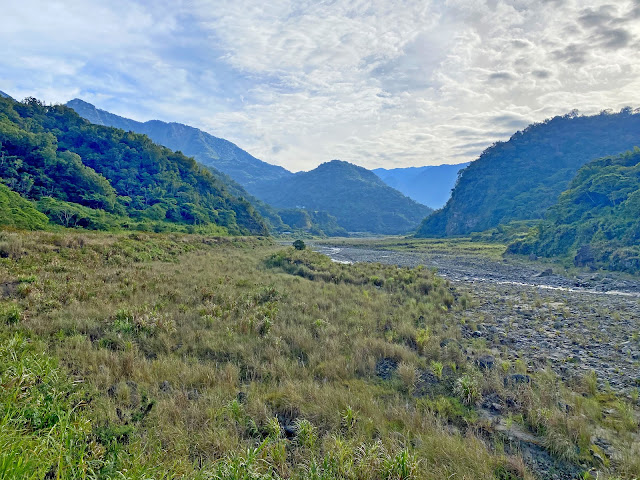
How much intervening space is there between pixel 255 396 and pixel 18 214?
3920cm

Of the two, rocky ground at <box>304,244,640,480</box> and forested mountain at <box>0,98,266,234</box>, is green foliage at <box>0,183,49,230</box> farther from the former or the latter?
rocky ground at <box>304,244,640,480</box>

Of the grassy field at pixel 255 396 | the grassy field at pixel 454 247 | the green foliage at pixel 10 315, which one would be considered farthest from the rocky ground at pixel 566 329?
the grassy field at pixel 454 247

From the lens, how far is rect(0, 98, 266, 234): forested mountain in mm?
44312

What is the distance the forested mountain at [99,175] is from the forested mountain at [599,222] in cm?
5678

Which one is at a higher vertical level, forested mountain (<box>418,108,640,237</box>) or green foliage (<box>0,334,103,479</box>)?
forested mountain (<box>418,108,640,237</box>)

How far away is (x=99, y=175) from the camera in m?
54.2

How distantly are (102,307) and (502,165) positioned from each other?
5631 inches

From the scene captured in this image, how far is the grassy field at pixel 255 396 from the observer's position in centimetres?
373

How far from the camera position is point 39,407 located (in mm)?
4020

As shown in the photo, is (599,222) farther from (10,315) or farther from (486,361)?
(10,315)

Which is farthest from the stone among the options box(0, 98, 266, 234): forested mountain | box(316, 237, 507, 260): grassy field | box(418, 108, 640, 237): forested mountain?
box(418, 108, 640, 237): forested mountain

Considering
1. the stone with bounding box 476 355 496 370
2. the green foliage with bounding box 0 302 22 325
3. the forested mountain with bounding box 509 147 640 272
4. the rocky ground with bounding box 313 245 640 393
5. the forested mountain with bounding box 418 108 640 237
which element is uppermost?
the forested mountain with bounding box 418 108 640 237

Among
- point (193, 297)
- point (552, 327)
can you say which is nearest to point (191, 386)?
point (193, 297)

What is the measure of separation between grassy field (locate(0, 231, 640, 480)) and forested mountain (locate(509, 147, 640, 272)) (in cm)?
3082
